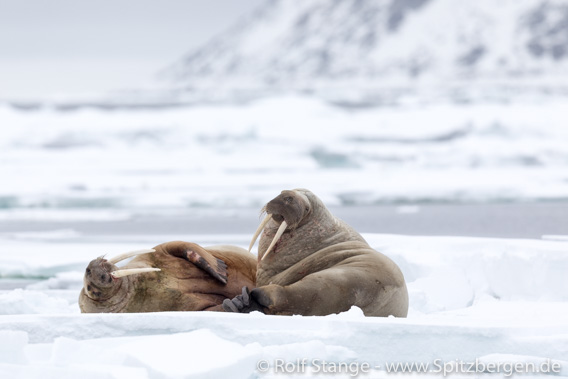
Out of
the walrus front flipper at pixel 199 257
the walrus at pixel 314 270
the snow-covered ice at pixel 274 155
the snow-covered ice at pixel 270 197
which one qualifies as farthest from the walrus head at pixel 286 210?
the snow-covered ice at pixel 274 155

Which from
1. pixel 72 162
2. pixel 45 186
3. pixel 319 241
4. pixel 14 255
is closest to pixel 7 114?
pixel 72 162

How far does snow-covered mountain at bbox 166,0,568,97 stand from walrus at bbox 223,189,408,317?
122 feet

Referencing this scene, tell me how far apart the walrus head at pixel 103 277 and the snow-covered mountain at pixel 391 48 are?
3774cm

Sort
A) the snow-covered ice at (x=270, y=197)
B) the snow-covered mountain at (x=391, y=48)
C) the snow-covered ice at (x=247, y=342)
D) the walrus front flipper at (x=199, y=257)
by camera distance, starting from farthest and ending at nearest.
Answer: the snow-covered mountain at (x=391, y=48) → the walrus front flipper at (x=199, y=257) → the snow-covered ice at (x=270, y=197) → the snow-covered ice at (x=247, y=342)

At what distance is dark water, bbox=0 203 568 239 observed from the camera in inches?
456

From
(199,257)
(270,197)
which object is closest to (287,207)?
(199,257)

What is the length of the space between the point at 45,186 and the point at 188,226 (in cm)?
720

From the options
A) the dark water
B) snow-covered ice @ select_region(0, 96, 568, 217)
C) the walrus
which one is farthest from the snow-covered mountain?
the walrus

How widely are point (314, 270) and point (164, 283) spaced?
2.44 ft

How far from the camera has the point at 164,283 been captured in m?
4.09

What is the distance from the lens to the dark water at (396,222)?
11570 mm

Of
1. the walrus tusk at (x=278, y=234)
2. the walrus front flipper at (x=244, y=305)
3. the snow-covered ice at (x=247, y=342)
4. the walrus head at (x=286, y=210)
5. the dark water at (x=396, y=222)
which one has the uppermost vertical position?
the dark water at (x=396, y=222)

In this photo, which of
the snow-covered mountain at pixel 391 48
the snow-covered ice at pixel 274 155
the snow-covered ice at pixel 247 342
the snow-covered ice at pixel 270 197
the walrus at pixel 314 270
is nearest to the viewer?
the snow-covered ice at pixel 247 342

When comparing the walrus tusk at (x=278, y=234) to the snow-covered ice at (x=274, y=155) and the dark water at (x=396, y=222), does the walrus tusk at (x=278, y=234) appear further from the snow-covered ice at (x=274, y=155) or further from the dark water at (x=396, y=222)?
the snow-covered ice at (x=274, y=155)
